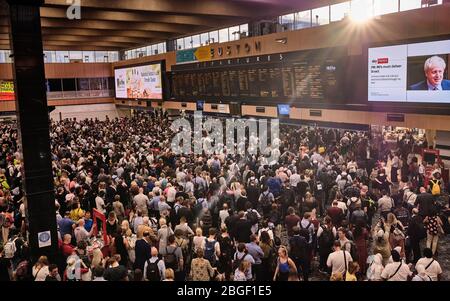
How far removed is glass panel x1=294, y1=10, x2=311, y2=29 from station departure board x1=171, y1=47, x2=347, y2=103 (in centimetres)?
321

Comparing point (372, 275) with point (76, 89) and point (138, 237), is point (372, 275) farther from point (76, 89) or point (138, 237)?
point (76, 89)

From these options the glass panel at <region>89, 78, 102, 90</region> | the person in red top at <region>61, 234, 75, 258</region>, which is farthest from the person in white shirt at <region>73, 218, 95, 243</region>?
the glass panel at <region>89, 78, 102, 90</region>

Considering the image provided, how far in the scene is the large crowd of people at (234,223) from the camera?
654cm

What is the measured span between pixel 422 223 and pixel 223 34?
1916 centimetres

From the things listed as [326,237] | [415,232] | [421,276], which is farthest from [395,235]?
[421,276]

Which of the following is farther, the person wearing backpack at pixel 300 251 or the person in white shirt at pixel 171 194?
the person in white shirt at pixel 171 194

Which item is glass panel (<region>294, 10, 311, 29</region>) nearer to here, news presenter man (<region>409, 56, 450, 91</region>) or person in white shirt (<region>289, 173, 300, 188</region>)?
news presenter man (<region>409, 56, 450, 91</region>)

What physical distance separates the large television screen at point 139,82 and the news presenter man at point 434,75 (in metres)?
17.3

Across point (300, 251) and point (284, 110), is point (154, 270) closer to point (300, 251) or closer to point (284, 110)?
point (300, 251)

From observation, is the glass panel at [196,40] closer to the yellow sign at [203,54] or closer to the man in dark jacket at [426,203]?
the yellow sign at [203,54]

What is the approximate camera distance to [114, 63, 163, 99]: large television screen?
87.4ft

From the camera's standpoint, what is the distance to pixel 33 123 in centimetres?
768

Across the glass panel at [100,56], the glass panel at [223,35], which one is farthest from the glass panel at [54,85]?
the glass panel at [223,35]
